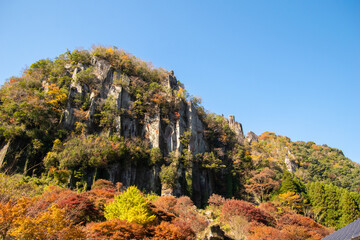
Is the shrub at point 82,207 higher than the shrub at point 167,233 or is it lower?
higher

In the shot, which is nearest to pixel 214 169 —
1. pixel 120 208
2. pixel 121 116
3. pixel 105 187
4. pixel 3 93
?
pixel 121 116

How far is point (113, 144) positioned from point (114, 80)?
11.6m

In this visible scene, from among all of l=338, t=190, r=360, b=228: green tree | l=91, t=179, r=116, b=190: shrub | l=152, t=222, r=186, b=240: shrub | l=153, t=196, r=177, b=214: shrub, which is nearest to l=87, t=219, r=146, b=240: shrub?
l=152, t=222, r=186, b=240: shrub

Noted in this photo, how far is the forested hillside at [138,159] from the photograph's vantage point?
54.4ft

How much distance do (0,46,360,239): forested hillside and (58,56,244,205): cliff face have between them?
14 centimetres

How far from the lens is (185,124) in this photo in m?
36.1

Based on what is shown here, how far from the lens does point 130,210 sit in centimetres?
1323

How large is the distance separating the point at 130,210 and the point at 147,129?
20770mm

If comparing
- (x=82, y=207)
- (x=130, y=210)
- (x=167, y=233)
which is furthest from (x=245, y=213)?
(x=82, y=207)

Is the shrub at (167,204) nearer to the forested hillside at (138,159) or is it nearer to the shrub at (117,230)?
the forested hillside at (138,159)

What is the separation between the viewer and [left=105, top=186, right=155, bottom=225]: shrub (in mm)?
12875

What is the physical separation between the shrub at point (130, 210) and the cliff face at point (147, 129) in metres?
12.6

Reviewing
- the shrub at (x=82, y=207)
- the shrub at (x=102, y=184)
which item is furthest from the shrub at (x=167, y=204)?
the shrub at (x=82, y=207)

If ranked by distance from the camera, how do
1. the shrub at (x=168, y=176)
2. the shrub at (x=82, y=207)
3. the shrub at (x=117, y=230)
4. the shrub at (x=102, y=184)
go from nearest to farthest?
the shrub at (x=117, y=230), the shrub at (x=82, y=207), the shrub at (x=102, y=184), the shrub at (x=168, y=176)
